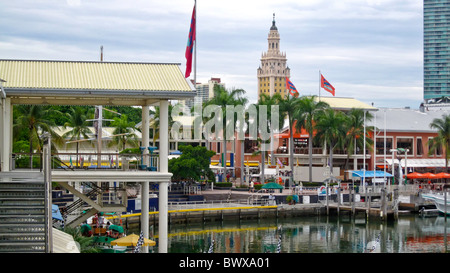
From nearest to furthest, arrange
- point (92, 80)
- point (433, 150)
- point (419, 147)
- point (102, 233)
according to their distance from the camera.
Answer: point (92, 80) → point (102, 233) → point (433, 150) → point (419, 147)

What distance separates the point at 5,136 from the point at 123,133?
196ft

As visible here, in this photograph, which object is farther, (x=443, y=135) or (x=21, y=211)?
(x=443, y=135)

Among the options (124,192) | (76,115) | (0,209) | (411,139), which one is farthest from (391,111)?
(0,209)

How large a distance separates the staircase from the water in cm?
2468

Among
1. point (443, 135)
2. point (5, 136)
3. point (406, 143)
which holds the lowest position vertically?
point (5, 136)

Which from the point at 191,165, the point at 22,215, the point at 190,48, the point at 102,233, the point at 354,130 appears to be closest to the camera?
the point at 22,215

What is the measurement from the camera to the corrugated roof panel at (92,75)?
2372 cm

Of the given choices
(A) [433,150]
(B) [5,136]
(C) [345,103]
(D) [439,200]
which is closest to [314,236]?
(D) [439,200]

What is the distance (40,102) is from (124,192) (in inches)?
208

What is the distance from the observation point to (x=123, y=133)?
83.3 meters

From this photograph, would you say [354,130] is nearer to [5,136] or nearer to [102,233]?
[102,233]

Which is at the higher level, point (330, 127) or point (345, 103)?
point (345, 103)

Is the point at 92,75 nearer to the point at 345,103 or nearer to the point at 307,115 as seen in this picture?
the point at 307,115

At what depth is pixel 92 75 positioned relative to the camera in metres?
24.7
